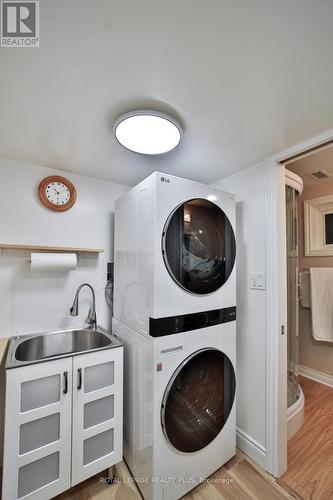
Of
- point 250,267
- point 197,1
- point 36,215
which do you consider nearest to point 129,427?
point 250,267

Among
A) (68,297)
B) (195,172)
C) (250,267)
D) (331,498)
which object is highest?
(195,172)

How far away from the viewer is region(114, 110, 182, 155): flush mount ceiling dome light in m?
1.13

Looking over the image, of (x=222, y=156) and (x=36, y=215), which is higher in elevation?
(x=222, y=156)

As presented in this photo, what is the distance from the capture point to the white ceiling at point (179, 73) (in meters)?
0.71

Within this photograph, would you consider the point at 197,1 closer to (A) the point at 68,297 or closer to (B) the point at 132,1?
(B) the point at 132,1

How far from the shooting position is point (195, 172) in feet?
6.19

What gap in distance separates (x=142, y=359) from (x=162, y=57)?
1.51m

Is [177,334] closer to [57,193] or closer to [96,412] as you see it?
[96,412]

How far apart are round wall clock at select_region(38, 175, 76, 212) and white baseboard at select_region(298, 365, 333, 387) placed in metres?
3.22

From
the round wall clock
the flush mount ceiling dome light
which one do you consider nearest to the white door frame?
the flush mount ceiling dome light

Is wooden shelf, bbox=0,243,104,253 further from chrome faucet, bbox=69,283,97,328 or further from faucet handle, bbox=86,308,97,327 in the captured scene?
faucet handle, bbox=86,308,97,327

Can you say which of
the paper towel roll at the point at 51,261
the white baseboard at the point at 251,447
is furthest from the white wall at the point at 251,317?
the paper towel roll at the point at 51,261

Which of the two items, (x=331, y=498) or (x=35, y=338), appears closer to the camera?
(x=331, y=498)

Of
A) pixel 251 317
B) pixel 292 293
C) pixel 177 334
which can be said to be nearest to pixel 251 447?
pixel 251 317
